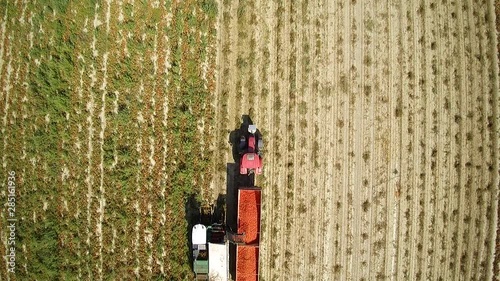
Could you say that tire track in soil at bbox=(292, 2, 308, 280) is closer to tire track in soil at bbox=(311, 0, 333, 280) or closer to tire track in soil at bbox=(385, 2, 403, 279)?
tire track in soil at bbox=(311, 0, 333, 280)

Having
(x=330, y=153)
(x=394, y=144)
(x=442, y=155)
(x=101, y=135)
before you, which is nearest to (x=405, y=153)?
(x=394, y=144)

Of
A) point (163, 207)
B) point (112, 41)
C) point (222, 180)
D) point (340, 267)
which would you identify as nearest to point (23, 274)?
point (163, 207)

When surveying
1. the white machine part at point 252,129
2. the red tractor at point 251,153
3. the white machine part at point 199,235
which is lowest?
the white machine part at point 199,235

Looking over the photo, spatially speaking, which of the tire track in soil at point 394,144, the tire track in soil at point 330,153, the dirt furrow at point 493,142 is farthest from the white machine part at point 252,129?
the dirt furrow at point 493,142

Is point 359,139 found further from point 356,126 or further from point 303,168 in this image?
point 303,168

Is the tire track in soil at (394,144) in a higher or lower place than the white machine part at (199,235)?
higher

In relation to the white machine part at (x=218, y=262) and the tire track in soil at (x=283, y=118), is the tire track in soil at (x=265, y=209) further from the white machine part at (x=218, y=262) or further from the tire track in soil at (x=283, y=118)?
the white machine part at (x=218, y=262)

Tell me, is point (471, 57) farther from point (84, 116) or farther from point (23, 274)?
point (23, 274)
